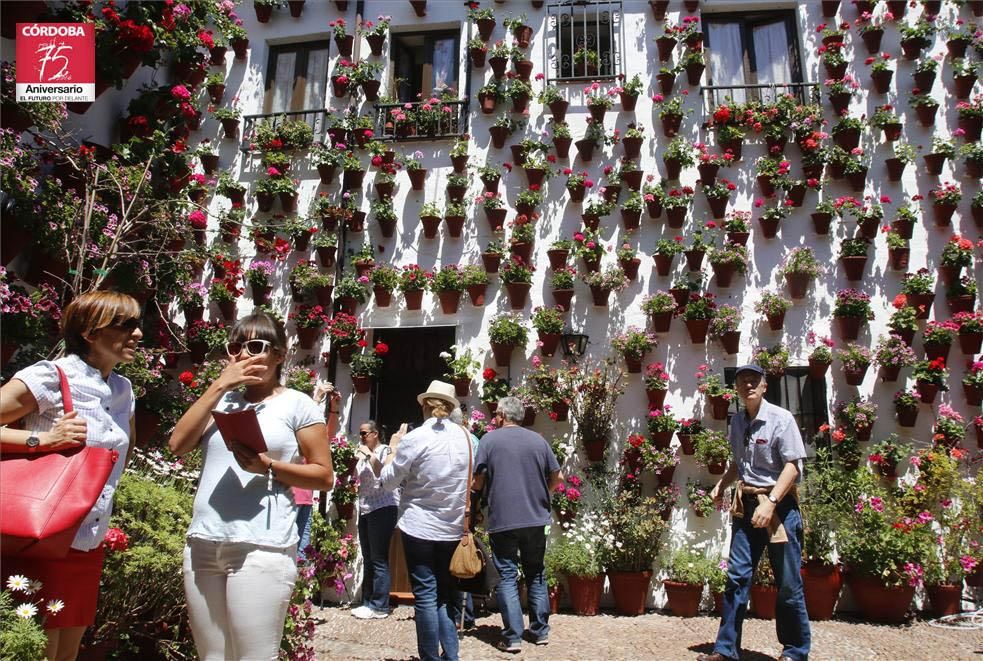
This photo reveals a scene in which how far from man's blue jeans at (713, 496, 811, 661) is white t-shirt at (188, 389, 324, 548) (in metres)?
3.28

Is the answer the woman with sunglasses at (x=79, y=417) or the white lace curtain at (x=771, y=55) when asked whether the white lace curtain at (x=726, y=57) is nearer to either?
the white lace curtain at (x=771, y=55)

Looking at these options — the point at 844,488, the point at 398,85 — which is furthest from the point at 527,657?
the point at 398,85

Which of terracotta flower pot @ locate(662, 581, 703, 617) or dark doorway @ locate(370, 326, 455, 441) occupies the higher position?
dark doorway @ locate(370, 326, 455, 441)

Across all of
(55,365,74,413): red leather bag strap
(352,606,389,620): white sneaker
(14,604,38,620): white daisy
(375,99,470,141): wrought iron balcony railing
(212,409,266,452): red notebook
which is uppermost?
(375,99,470,141): wrought iron balcony railing

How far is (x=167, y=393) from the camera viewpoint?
7.88 metres

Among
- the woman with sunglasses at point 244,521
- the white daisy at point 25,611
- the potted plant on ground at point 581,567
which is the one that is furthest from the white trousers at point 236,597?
the potted plant on ground at point 581,567

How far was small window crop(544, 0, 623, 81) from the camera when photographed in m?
8.48

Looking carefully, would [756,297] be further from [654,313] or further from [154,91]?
[154,91]

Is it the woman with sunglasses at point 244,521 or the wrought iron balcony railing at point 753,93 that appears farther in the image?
the wrought iron balcony railing at point 753,93

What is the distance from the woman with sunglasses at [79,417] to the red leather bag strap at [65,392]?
0.02 meters

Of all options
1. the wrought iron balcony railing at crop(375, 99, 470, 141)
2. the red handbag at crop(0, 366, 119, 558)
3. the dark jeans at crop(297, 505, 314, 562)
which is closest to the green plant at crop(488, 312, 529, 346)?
the wrought iron balcony railing at crop(375, 99, 470, 141)

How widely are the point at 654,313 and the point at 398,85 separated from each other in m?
4.28

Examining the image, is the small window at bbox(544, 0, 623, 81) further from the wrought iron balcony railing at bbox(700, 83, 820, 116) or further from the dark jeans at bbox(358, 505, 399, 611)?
the dark jeans at bbox(358, 505, 399, 611)

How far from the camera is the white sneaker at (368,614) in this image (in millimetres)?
6605
